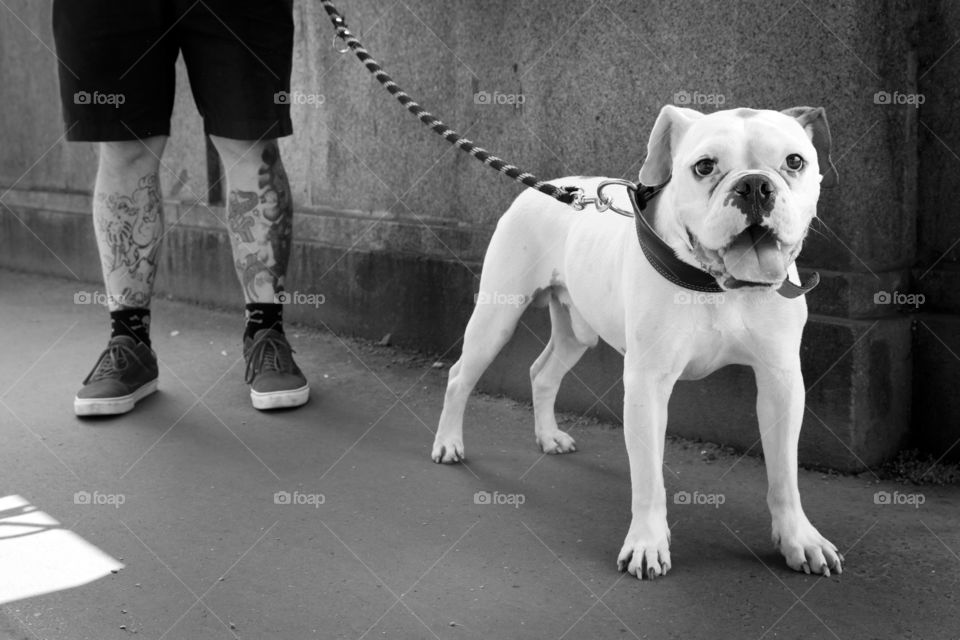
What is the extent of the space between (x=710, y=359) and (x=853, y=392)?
0.87 metres

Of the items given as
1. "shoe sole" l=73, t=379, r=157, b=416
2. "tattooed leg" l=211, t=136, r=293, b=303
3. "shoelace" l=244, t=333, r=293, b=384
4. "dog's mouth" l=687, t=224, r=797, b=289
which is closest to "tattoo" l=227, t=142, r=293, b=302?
"tattooed leg" l=211, t=136, r=293, b=303

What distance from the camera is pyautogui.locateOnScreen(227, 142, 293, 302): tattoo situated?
172 inches

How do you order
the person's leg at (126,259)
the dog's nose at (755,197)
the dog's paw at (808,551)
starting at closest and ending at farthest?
the dog's nose at (755,197) < the dog's paw at (808,551) < the person's leg at (126,259)

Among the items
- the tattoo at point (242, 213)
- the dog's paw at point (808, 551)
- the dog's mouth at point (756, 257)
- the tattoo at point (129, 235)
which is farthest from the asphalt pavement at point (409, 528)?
the dog's mouth at point (756, 257)

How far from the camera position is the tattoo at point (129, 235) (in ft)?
14.1

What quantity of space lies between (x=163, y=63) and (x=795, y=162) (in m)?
2.65

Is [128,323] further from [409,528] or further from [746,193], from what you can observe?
[746,193]

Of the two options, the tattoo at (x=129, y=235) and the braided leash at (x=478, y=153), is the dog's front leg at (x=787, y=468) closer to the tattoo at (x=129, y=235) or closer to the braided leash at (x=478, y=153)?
the braided leash at (x=478, y=153)

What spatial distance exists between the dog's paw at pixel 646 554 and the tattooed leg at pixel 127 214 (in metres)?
2.41

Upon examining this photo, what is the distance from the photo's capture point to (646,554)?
281cm

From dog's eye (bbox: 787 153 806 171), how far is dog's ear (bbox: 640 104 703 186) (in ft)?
0.94

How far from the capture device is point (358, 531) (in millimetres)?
3150

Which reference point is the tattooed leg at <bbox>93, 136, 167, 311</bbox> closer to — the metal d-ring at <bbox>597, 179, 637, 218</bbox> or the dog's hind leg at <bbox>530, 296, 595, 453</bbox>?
the dog's hind leg at <bbox>530, 296, 595, 453</bbox>

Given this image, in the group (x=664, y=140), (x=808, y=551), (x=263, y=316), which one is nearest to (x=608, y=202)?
(x=664, y=140)
